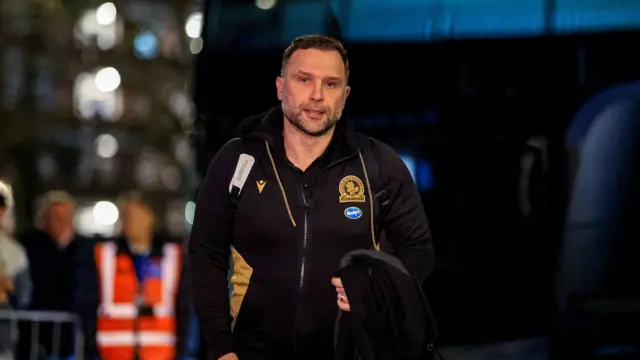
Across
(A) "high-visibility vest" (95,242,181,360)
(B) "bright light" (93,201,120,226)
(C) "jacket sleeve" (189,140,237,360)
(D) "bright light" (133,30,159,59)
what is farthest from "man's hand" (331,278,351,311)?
(B) "bright light" (93,201,120,226)

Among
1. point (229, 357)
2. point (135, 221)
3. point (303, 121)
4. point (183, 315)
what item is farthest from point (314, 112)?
point (183, 315)

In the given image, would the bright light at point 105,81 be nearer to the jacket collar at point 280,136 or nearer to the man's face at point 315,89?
the jacket collar at point 280,136

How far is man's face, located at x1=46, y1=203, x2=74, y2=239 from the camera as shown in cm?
887

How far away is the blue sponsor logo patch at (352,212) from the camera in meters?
3.66

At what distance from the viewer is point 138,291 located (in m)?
8.20

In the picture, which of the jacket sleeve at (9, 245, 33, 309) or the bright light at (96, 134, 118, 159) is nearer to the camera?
the jacket sleeve at (9, 245, 33, 309)

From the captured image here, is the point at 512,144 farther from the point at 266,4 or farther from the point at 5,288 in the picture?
the point at 5,288

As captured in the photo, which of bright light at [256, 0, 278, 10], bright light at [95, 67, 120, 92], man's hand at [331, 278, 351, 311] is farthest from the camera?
bright light at [95, 67, 120, 92]

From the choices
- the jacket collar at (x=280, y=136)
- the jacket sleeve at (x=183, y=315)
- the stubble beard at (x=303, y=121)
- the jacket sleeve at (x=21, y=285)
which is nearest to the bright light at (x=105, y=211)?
the jacket sleeve at (x=21, y=285)

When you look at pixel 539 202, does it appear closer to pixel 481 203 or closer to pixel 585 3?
pixel 481 203

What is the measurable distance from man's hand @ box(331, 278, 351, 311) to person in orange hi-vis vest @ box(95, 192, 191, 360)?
4555 millimetres

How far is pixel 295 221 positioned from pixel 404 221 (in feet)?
1.22

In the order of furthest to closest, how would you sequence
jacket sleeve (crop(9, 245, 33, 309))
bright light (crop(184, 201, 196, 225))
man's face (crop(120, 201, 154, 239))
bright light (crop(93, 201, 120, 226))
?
bright light (crop(93, 201, 120, 226)), jacket sleeve (crop(9, 245, 33, 309)), man's face (crop(120, 201, 154, 239)), bright light (crop(184, 201, 196, 225))

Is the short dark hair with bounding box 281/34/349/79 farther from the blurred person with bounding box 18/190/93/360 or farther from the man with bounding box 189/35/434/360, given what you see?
the blurred person with bounding box 18/190/93/360
